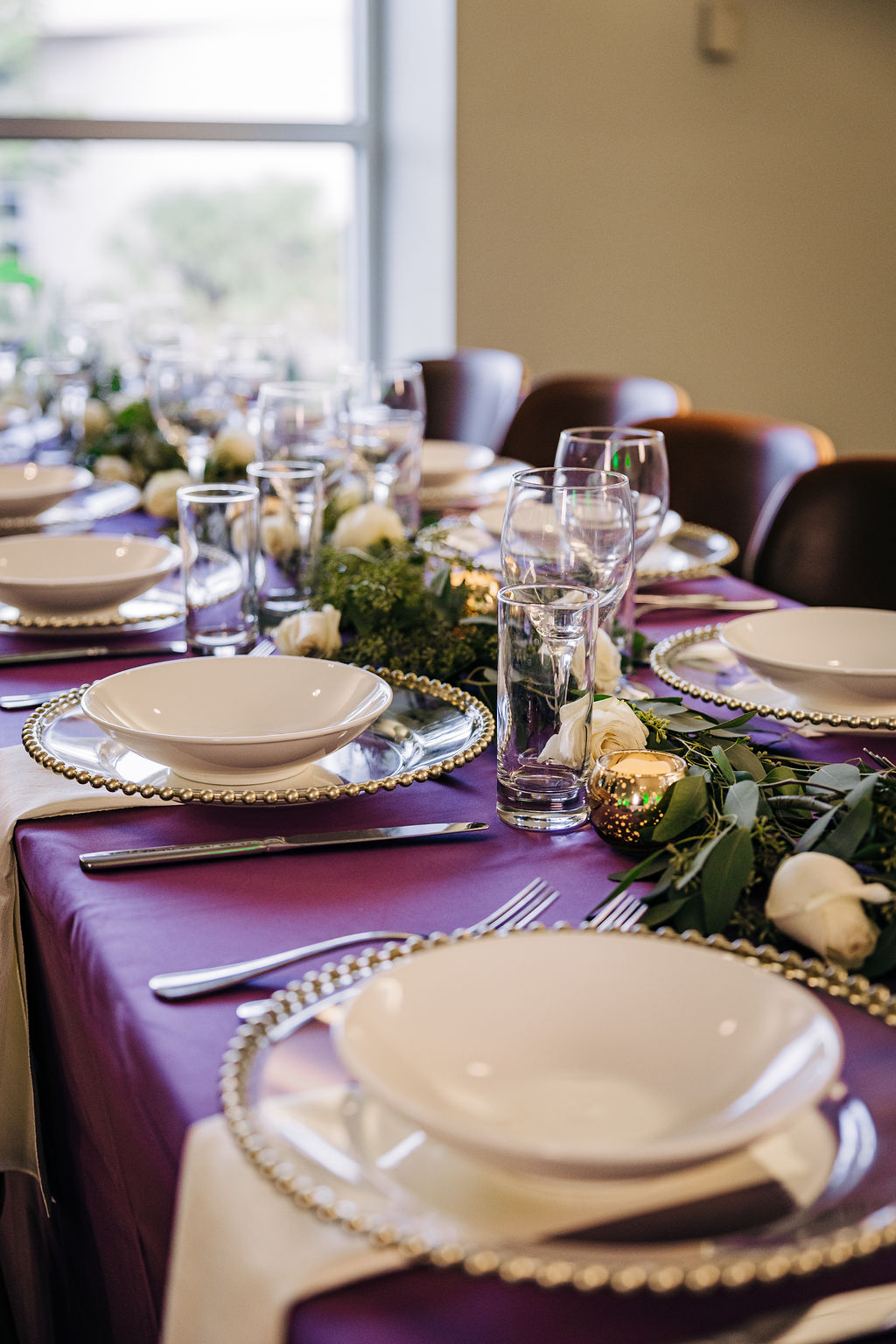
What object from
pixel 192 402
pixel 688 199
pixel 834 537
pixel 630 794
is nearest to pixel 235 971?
pixel 630 794

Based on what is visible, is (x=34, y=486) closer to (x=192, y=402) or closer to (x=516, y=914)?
(x=192, y=402)

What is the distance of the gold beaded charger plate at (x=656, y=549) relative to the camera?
1524 mm

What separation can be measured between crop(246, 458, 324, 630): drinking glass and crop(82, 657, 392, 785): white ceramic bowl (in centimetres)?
36

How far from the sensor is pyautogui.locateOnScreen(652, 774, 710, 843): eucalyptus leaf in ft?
2.61

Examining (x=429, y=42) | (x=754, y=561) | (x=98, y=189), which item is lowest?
(x=754, y=561)

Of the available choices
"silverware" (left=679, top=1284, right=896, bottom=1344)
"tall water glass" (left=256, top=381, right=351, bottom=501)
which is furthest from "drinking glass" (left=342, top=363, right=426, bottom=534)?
"silverware" (left=679, top=1284, right=896, bottom=1344)

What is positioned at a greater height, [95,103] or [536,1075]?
[95,103]

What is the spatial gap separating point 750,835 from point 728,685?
0.41 m

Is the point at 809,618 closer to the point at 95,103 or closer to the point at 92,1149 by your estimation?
the point at 92,1149

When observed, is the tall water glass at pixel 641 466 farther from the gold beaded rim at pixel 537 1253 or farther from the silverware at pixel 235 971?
the gold beaded rim at pixel 537 1253

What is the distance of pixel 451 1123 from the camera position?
0.44m

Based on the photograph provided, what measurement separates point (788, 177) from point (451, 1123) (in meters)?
4.19

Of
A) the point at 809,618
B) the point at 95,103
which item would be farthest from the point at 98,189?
the point at 809,618

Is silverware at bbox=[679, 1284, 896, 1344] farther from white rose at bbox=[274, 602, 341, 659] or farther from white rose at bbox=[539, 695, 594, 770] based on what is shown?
white rose at bbox=[274, 602, 341, 659]
